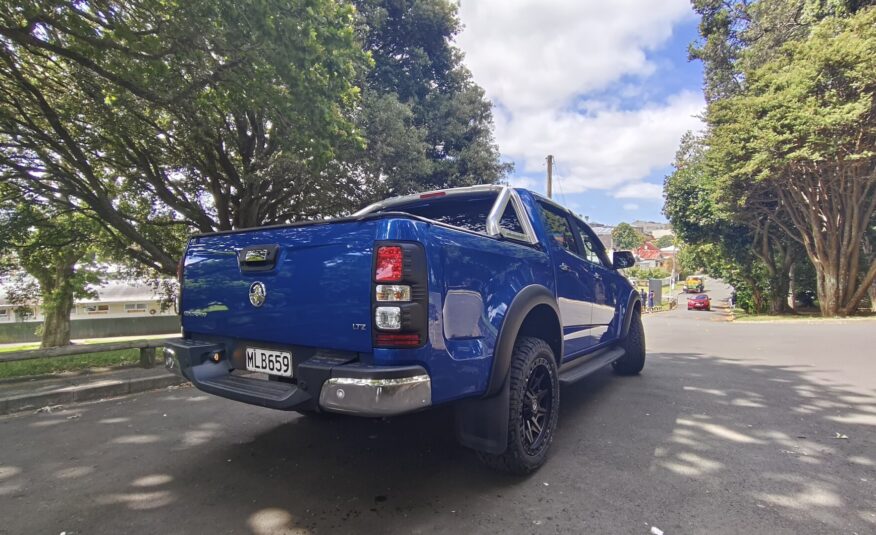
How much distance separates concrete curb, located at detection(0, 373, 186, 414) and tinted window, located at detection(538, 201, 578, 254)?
4.35m

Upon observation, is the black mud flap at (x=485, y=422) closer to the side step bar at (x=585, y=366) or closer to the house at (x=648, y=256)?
the side step bar at (x=585, y=366)

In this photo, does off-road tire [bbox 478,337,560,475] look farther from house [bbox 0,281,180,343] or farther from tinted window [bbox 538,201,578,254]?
house [bbox 0,281,180,343]

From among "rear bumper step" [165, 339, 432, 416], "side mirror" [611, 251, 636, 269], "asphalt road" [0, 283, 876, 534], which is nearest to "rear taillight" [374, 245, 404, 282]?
"rear bumper step" [165, 339, 432, 416]

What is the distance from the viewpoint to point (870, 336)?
953 cm

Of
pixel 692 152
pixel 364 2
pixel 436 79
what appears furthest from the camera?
pixel 692 152

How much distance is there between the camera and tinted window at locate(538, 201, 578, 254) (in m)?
3.61

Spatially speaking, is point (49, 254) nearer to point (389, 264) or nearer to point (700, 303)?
point (389, 264)

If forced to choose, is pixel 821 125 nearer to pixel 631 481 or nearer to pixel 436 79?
pixel 436 79

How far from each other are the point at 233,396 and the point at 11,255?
12.6 m

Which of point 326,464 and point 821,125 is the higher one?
point 821,125

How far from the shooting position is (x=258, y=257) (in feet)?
8.37

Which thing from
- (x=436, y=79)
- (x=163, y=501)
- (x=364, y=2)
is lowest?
(x=163, y=501)

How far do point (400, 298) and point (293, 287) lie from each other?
2.37 ft

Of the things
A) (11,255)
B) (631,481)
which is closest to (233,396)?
(631,481)
